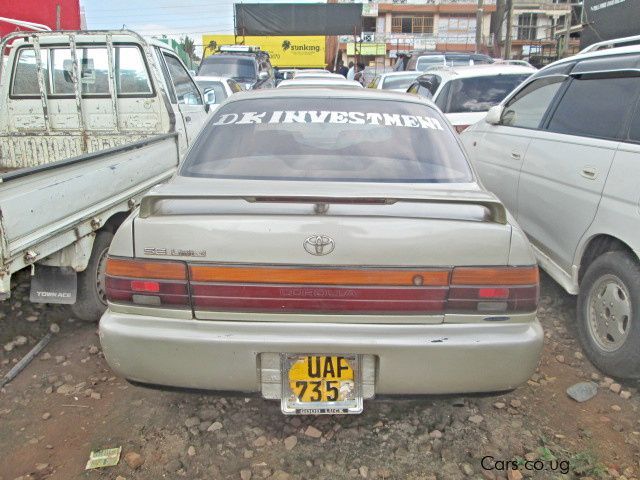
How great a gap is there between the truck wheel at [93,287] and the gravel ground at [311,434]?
0.54 metres

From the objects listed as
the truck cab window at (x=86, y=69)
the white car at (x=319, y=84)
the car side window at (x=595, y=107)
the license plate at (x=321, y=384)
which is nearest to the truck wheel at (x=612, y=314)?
the car side window at (x=595, y=107)

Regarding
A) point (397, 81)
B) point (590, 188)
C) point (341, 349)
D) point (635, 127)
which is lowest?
point (341, 349)

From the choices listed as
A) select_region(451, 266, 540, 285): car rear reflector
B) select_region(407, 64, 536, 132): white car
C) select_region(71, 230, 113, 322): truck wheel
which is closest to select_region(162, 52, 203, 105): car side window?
select_region(71, 230, 113, 322): truck wheel

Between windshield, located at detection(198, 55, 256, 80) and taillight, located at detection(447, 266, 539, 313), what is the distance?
44.6ft

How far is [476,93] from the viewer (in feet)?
22.9

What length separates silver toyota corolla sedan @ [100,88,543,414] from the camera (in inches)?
80.0

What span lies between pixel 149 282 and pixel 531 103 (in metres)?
3.43

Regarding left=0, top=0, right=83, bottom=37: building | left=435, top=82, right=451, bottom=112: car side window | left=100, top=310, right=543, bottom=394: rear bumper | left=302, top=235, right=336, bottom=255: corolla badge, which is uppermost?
left=0, top=0, right=83, bottom=37: building

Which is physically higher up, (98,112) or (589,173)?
(98,112)

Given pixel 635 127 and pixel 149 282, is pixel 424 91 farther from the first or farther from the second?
pixel 149 282

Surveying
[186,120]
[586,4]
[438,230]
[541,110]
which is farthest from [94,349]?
[586,4]

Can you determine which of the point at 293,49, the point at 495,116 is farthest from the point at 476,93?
the point at 293,49

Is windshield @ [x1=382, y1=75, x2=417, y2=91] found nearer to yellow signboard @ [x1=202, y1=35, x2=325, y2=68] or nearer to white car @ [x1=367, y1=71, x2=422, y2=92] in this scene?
white car @ [x1=367, y1=71, x2=422, y2=92]

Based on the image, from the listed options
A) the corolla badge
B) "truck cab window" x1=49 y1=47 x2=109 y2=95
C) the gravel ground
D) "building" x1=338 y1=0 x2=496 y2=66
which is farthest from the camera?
"building" x1=338 y1=0 x2=496 y2=66
